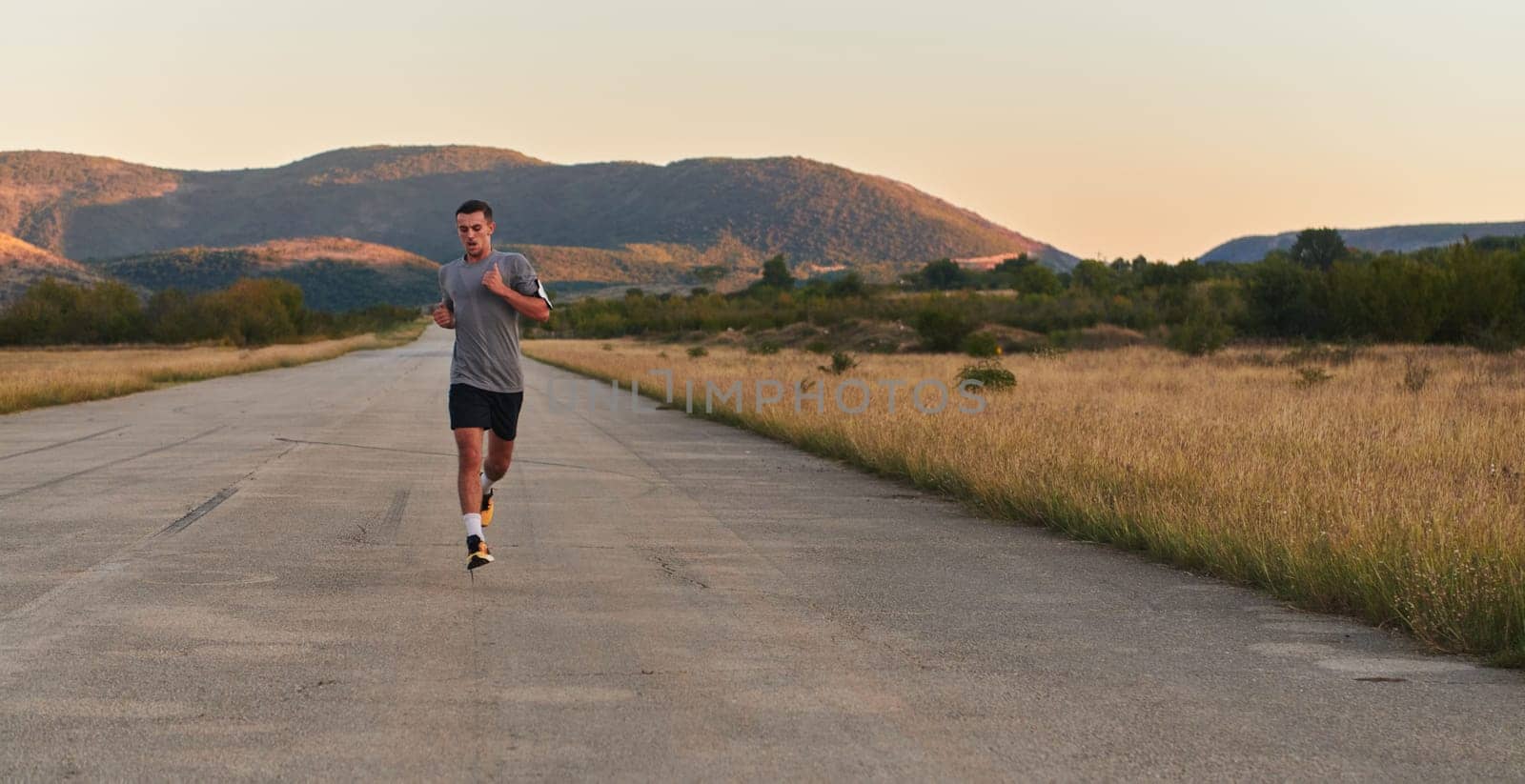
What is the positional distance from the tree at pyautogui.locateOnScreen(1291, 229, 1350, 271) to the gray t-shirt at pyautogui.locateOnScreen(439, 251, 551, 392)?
93.0m

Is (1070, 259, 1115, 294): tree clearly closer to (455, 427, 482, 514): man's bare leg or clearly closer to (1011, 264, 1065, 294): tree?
(1011, 264, 1065, 294): tree

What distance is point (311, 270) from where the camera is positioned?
172m

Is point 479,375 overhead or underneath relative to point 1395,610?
overhead

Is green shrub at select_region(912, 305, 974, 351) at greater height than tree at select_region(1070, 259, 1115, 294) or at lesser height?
lesser

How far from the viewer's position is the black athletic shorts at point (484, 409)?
8.44m

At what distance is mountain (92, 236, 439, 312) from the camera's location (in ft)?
502

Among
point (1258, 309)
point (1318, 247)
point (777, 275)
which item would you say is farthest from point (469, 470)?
point (777, 275)

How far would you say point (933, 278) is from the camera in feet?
455

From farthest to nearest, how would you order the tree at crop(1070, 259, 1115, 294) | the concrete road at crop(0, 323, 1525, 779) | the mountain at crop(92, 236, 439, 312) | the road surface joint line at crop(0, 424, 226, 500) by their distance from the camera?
the mountain at crop(92, 236, 439, 312), the tree at crop(1070, 259, 1115, 294), the road surface joint line at crop(0, 424, 226, 500), the concrete road at crop(0, 323, 1525, 779)

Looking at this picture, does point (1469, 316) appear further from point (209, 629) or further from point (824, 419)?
point (209, 629)

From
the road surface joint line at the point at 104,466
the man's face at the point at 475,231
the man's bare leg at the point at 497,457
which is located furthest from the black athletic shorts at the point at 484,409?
the road surface joint line at the point at 104,466

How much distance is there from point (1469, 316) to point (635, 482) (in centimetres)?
3568

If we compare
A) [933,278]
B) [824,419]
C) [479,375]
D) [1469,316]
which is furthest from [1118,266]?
[479,375]

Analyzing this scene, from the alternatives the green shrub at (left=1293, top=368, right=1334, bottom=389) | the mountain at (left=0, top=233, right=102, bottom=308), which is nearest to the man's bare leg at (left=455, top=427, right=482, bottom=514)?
the green shrub at (left=1293, top=368, right=1334, bottom=389)
